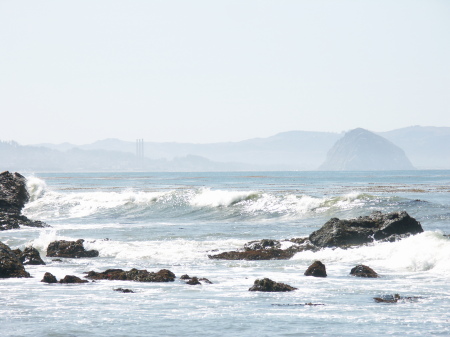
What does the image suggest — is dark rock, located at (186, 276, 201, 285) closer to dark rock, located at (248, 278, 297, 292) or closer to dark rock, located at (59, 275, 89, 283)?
dark rock, located at (248, 278, 297, 292)

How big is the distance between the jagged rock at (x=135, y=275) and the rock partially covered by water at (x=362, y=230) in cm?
810

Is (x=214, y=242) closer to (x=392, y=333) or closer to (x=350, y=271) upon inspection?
(x=350, y=271)

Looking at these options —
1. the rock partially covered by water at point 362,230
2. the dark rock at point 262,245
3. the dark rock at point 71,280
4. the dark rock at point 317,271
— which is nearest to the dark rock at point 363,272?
the dark rock at point 317,271

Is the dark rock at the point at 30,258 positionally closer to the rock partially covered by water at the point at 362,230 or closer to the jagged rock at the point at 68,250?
the jagged rock at the point at 68,250

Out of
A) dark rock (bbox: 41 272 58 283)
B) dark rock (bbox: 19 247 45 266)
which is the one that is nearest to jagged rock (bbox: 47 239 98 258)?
dark rock (bbox: 19 247 45 266)

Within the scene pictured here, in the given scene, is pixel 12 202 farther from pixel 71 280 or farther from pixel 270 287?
pixel 270 287

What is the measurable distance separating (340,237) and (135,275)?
9.42m

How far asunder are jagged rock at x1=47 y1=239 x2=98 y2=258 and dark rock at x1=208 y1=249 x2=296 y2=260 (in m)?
5.28

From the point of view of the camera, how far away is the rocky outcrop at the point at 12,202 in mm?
35247

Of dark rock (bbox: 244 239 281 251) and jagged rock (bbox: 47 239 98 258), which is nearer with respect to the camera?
jagged rock (bbox: 47 239 98 258)

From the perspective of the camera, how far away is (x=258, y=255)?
76.6 feet

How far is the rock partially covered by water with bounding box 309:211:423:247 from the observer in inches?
966

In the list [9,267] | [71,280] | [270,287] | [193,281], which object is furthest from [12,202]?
[270,287]

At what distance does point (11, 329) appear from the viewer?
40.6ft
